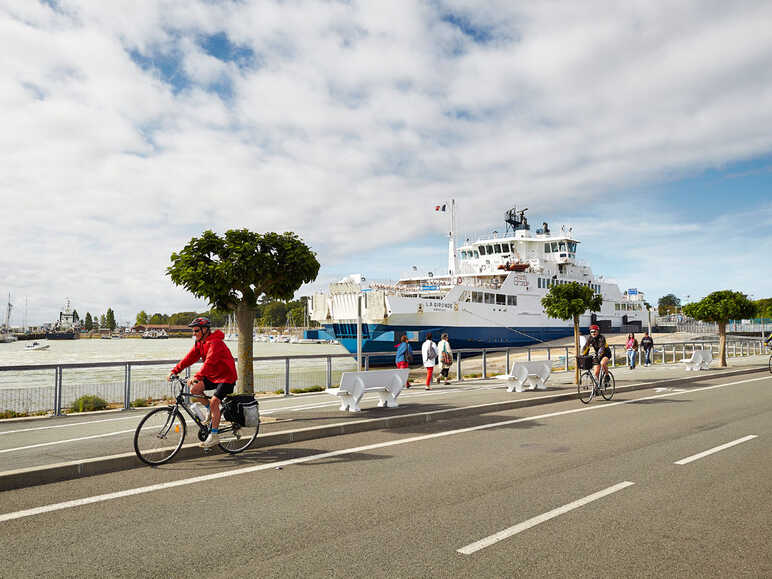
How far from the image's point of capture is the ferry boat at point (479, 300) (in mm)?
34219

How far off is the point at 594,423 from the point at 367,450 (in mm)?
4427

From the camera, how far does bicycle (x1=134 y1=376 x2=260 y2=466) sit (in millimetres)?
6680

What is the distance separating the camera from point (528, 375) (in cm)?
1449

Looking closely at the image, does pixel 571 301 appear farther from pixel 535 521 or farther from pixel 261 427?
pixel 535 521

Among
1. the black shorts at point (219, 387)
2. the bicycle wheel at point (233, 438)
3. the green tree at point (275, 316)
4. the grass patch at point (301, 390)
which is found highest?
the green tree at point (275, 316)

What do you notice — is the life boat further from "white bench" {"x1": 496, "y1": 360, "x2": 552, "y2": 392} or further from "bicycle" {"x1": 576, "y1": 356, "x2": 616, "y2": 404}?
"bicycle" {"x1": 576, "y1": 356, "x2": 616, "y2": 404}

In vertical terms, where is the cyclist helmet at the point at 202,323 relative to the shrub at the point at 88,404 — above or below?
above

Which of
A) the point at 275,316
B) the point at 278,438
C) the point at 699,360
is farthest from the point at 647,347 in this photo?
the point at 275,316

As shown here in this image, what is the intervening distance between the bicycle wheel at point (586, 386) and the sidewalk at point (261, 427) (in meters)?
0.53

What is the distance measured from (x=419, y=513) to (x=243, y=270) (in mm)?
5821

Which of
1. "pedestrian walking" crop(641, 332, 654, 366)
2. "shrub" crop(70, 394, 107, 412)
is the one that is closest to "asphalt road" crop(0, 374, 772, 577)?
"shrub" crop(70, 394, 107, 412)

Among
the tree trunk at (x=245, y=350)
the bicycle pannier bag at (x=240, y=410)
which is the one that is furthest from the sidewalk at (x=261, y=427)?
the tree trunk at (x=245, y=350)

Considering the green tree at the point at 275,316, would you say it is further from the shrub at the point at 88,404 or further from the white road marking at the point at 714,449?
the white road marking at the point at 714,449

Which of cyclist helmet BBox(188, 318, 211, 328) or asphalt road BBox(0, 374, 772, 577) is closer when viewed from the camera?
asphalt road BBox(0, 374, 772, 577)
